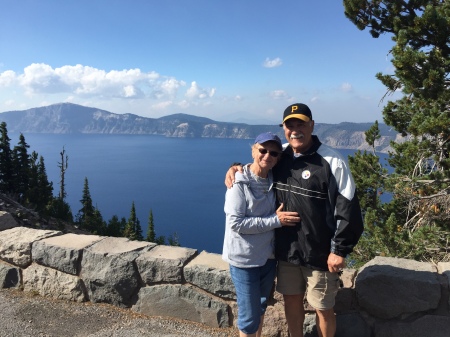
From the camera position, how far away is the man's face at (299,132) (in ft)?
8.89

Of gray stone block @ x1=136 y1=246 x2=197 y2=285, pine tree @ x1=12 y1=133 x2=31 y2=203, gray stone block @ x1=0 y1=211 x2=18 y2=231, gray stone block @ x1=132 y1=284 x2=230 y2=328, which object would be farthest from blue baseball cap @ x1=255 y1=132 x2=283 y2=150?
pine tree @ x1=12 y1=133 x2=31 y2=203

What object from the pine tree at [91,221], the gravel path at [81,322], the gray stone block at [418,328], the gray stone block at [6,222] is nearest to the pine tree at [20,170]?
the pine tree at [91,221]

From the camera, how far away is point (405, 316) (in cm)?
307

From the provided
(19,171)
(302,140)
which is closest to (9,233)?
(302,140)

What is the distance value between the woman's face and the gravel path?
1795 millimetres

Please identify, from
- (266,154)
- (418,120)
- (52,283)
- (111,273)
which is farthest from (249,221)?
(418,120)

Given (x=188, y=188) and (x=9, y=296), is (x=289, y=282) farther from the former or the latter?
(x=188, y=188)

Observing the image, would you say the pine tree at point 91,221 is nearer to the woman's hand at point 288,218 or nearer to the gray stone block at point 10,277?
the gray stone block at point 10,277

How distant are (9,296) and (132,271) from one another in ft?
5.19

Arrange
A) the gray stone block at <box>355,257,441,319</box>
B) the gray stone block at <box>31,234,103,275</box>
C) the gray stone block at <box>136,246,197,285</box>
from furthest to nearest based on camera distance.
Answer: the gray stone block at <box>31,234,103,275</box> → the gray stone block at <box>136,246,197,285</box> → the gray stone block at <box>355,257,441,319</box>

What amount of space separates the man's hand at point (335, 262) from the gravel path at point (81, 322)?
1411 millimetres

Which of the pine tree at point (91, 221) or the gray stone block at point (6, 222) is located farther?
the pine tree at point (91, 221)

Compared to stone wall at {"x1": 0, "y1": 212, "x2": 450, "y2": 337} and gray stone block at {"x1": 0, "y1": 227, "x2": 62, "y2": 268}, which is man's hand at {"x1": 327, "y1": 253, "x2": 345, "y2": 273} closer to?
stone wall at {"x1": 0, "y1": 212, "x2": 450, "y2": 337}

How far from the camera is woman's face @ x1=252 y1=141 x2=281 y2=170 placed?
2686mm
